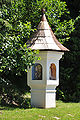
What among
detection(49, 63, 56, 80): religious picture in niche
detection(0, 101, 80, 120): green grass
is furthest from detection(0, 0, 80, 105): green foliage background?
detection(0, 101, 80, 120): green grass

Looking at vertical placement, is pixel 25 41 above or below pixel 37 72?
above

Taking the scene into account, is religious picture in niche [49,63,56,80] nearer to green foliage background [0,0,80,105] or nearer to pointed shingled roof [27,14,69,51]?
pointed shingled roof [27,14,69,51]

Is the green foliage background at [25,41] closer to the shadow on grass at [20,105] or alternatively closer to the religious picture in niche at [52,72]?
the shadow on grass at [20,105]

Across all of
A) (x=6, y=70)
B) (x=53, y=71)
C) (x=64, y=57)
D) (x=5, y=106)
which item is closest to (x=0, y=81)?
(x=6, y=70)

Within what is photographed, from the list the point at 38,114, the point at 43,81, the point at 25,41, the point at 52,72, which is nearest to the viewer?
the point at 38,114

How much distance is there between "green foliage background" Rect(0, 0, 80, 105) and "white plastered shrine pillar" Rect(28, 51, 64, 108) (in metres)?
0.40

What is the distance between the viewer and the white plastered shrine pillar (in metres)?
11.9

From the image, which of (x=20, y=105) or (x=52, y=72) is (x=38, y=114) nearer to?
(x=20, y=105)

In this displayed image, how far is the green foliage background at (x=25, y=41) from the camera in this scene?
12.4m

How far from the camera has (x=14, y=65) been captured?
12.4 m

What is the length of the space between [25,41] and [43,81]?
9.59 feet

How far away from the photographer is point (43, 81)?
12.0 metres

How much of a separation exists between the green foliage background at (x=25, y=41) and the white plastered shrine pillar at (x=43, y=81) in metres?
0.40

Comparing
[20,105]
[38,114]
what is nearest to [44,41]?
[20,105]
